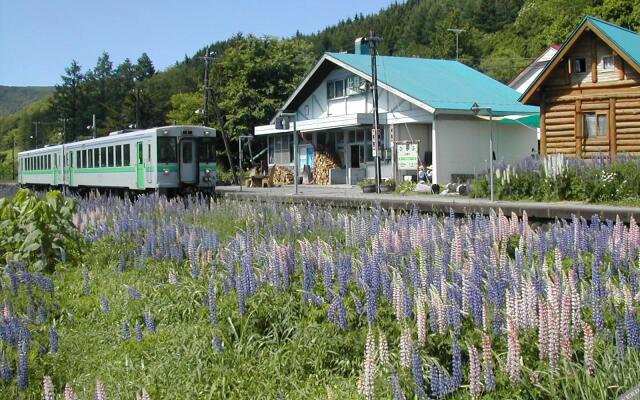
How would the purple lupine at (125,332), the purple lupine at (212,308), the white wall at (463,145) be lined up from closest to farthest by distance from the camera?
the purple lupine at (212,308) < the purple lupine at (125,332) < the white wall at (463,145)

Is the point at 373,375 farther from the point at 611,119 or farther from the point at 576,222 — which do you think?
the point at 611,119

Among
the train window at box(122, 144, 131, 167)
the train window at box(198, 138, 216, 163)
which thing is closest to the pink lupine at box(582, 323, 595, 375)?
the train window at box(198, 138, 216, 163)

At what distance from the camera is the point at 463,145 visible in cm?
2934

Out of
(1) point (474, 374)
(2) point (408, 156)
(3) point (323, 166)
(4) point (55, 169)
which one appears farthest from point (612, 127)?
(4) point (55, 169)

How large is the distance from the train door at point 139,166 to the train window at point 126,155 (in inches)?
32.4

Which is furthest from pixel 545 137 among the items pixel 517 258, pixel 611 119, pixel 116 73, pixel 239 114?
pixel 116 73

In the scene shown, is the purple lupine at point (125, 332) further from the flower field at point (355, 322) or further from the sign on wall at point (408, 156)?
the sign on wall at point (408, 156)

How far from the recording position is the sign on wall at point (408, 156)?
27.0 meters

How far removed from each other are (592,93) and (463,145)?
296 inches

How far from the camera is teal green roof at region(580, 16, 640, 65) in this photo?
822 inches

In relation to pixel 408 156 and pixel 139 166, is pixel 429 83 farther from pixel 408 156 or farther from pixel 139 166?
pixel 139 166

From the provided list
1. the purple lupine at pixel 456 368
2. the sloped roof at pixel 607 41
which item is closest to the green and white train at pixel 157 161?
the sloped roof at pixel 607 41

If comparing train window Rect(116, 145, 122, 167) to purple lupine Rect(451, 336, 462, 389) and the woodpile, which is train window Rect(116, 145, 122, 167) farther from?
purple lupine Rect(451, 336, 462, 389)

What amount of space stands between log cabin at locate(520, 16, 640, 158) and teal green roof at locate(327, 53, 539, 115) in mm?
4480
